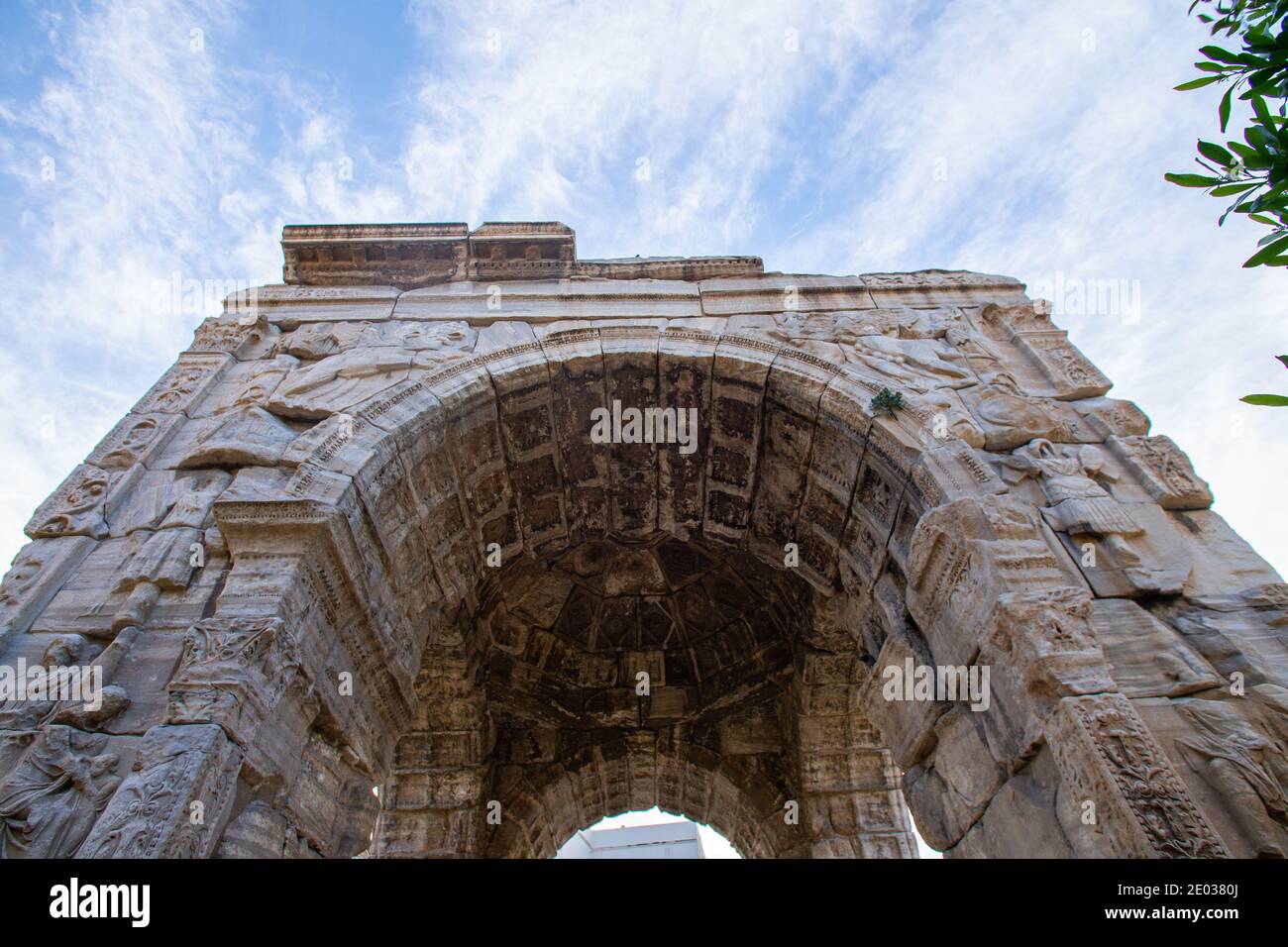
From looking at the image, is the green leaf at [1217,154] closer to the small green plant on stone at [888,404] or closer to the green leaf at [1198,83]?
the green leaf at [1198,83]

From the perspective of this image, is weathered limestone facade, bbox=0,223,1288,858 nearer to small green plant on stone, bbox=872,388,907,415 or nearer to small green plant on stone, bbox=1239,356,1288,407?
small green plant on stone, bbox=872,388,907,415

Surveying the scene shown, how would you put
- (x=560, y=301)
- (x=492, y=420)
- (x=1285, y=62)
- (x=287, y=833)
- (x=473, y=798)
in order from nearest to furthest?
(x=1285, y=62) < (x=287, y=833) < (x=492, y=420) < (x=560, y=301) < (x=473, y=798)

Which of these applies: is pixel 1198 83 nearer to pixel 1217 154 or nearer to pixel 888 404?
pixel 1217 154

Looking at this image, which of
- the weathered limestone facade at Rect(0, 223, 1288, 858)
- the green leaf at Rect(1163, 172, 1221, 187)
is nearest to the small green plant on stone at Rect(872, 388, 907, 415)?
the weathered limestone facade at Rect(0, 223, 1288, 858)

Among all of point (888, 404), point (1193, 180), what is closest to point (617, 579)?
point (888, 404)

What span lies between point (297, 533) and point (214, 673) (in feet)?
3.00

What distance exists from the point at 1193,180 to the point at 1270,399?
0.89m

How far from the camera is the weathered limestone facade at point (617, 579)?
3363mm

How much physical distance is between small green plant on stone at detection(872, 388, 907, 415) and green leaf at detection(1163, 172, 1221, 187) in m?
2.46

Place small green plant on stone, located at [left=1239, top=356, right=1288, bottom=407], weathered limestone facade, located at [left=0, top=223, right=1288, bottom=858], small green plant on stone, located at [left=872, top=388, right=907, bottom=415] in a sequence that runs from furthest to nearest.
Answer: small green plant on stone, located at [left=872, top=388, right=907, bottom=415] < weathered limestone facade, located at [left=0, top=223, right=1288, bottom=858] < small green plant on stone, located at [left=1239, top=356, right=1288, bottom=407]

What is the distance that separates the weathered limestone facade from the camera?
11.0 feet
